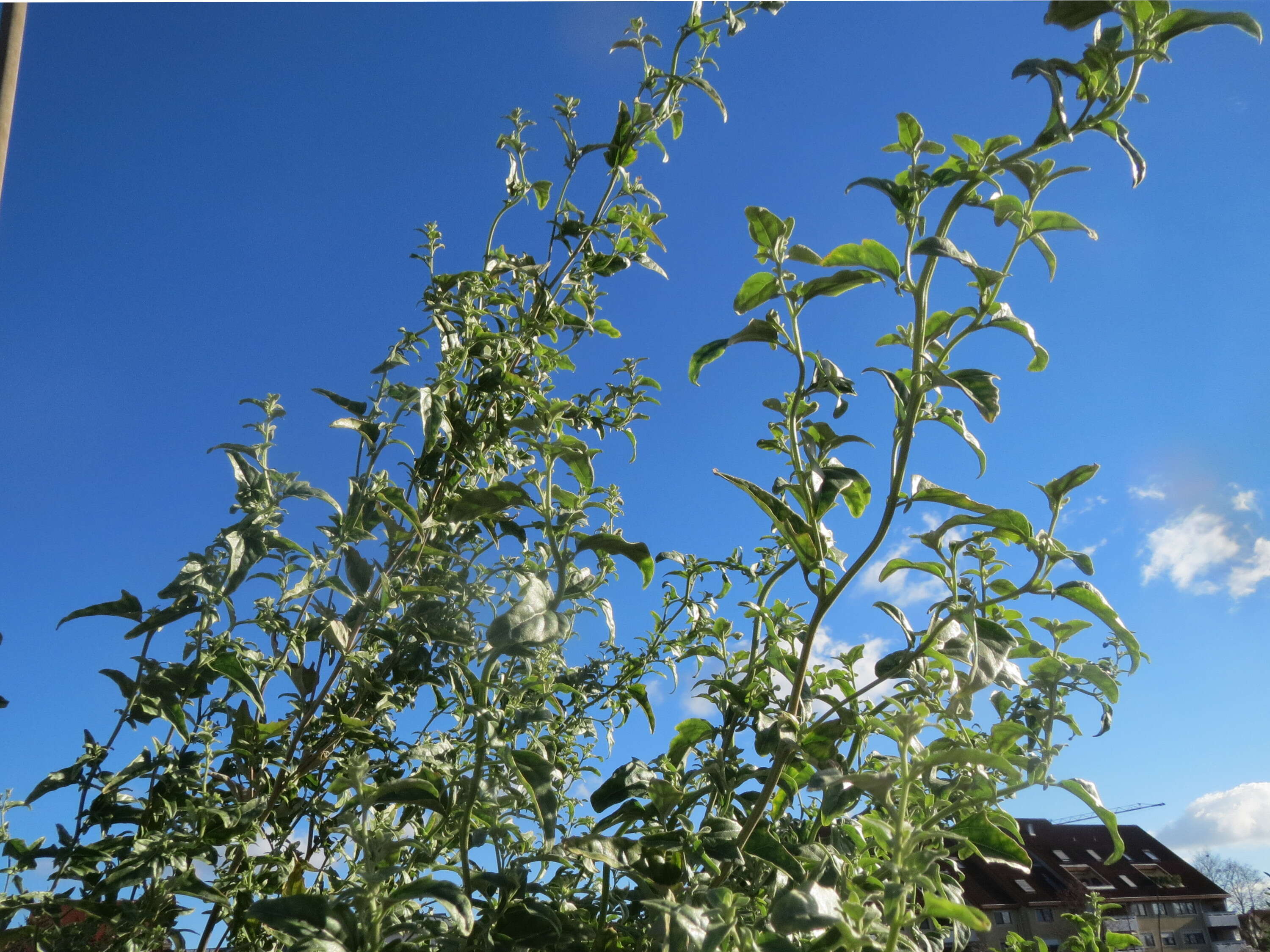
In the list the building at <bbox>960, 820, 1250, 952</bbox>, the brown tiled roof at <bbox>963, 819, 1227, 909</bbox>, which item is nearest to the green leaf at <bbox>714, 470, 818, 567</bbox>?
the building at <bbox>960, 820, 1250, 952</bbox>

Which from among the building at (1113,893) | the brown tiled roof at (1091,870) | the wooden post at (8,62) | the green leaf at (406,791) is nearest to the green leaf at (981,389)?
the green leaf at (406,791)

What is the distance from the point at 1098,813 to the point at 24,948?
1.48 meters

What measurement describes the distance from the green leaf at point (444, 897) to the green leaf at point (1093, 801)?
73cm

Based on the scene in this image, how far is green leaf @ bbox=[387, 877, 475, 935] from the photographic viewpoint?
0.81 meters

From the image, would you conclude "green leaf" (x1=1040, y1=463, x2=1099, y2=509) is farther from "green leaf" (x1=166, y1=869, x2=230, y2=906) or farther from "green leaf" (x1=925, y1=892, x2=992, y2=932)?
"green leaf" (x1=166, y1=869, x2=230, y2=906)

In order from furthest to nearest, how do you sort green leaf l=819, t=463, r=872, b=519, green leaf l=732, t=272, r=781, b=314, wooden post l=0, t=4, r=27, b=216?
green leaf l=732, t=272, r=781, b=314
green leaf l=819, t=463, r=872, b=519
wooden post l=0, t=4, r=27, b=216

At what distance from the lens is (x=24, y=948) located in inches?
46.6

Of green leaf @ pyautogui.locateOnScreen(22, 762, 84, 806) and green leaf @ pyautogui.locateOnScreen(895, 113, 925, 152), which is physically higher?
green leaf @ pyautogui.locateOnScreen(895, 113, 925, 152)

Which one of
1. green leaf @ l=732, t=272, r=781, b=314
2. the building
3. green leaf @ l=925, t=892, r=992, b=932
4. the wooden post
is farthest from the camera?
the building

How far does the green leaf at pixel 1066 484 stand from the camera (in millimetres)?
1085

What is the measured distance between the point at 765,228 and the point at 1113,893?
2478 cm

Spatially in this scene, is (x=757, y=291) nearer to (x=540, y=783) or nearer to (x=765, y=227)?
(x=765, y=227)

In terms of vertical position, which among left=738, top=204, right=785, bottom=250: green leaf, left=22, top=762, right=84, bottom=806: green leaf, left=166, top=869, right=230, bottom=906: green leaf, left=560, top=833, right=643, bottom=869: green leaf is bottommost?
left=560, top=833, right=643, bottom=869: green leaf

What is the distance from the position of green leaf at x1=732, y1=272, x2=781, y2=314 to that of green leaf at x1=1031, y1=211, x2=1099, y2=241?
1.09ft
